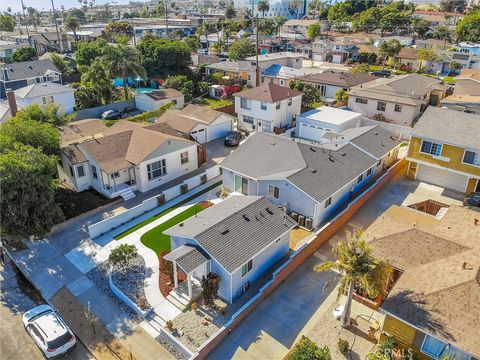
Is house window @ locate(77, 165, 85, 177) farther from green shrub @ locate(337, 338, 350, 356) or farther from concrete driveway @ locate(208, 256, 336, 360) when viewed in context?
green shrub @ locate(337, 338, 350, 356)

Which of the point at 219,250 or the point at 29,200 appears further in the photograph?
the point at 29,200

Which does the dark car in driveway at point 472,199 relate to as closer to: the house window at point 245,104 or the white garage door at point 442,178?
the white garage door at point 442,178

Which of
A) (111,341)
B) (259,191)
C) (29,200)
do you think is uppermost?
(29,200)

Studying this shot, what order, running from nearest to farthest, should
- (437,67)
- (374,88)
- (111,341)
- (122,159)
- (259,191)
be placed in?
(111,341) < (259,191) < (122,159) < (374,88) < (437,67)

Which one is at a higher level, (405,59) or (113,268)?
(405,59)

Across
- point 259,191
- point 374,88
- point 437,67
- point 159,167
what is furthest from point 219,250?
point 437,67

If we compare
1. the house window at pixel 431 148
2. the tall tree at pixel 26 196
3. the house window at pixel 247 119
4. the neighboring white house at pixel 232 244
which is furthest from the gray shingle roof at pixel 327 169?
the tall tree at pixel 26 196

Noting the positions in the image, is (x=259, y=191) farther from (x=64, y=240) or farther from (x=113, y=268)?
(x=64, y=240)

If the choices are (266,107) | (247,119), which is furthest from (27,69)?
(266,107)

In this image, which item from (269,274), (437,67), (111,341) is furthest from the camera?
(437,67)
